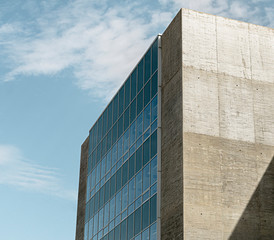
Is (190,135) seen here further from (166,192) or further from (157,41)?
(157,41)

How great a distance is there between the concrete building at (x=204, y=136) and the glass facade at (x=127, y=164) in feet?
0.40

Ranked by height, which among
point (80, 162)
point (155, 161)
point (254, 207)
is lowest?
point (254, 207)

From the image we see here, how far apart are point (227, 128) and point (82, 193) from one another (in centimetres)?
2111

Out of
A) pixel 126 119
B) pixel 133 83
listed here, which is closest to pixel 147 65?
pixel 133 83

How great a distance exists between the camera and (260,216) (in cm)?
2795

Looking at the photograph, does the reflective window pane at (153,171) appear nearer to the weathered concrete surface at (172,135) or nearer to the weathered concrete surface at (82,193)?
the weathered concrete surface at (172,135)

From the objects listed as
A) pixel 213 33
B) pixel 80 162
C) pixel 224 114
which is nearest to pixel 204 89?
pixel 224 114

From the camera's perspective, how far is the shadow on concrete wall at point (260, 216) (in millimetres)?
27362

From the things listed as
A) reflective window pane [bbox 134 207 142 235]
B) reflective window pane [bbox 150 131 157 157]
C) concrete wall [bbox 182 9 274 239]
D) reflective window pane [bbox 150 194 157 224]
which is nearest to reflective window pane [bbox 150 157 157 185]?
reflective window pane [bbox 150 131 157 157]

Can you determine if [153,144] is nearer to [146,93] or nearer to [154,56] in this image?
[146,93]

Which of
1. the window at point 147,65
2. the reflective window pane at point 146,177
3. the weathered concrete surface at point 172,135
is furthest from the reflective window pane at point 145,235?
the window at point 147,65

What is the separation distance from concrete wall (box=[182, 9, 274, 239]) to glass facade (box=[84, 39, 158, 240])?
3.46 m

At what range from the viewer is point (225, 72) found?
30.4 metres

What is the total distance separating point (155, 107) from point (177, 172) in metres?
5.51
